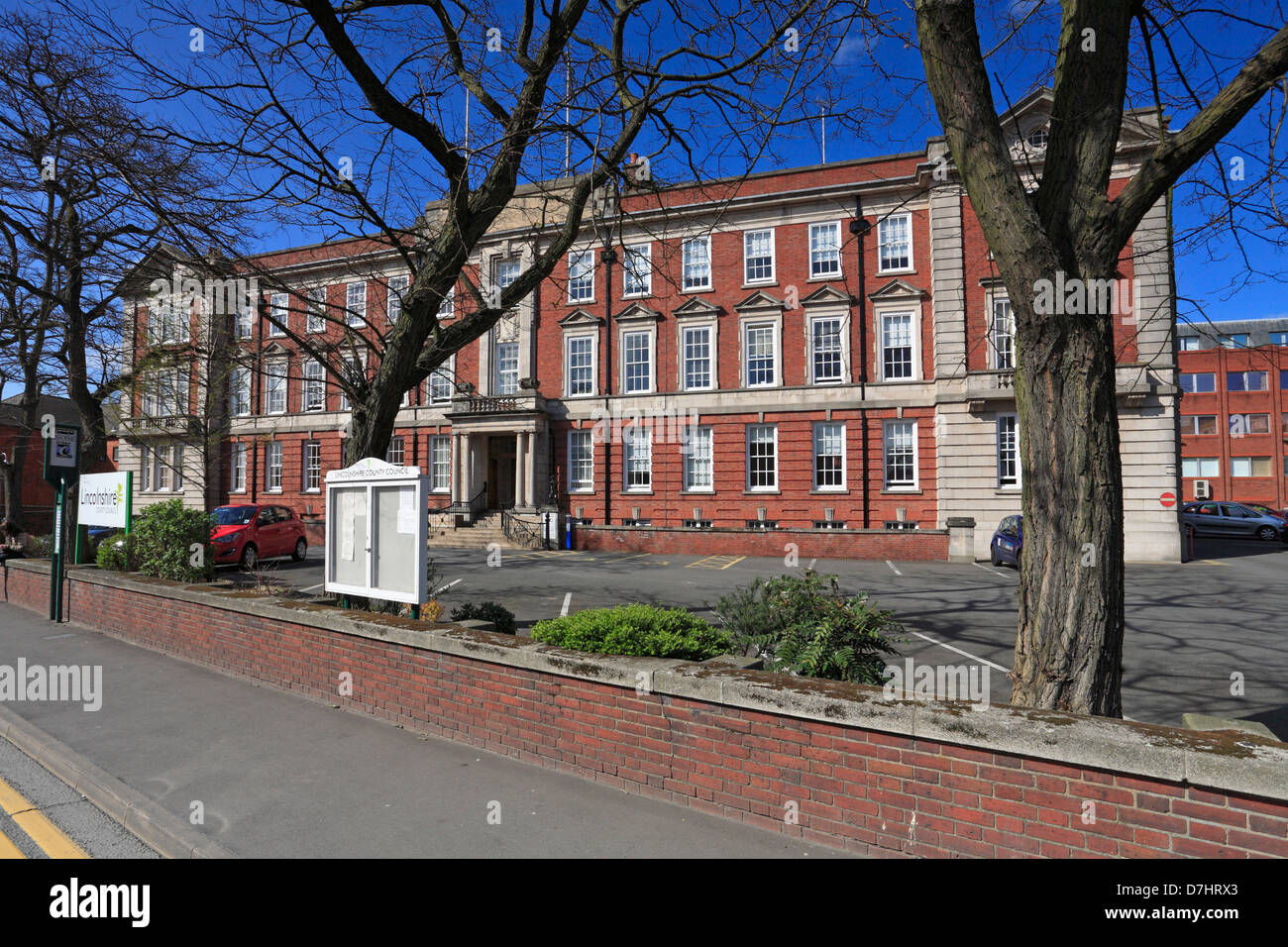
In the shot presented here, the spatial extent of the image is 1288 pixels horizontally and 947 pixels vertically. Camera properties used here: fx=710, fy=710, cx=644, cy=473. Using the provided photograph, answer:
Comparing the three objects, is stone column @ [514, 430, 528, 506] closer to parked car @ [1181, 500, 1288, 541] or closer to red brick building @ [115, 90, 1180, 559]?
red brick building @ [115, 90, 1180, 559]

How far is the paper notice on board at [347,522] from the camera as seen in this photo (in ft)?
25.8

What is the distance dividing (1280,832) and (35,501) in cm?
6606

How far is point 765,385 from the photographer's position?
2852 cm

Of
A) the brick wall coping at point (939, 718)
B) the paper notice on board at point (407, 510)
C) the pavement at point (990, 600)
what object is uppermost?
the paper notice on board at point (407, 510)

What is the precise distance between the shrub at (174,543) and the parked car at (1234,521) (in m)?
36.7

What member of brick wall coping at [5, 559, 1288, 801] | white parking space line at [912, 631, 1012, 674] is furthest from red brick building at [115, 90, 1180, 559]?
brick wall coping at [5, 559, 1288, 801]

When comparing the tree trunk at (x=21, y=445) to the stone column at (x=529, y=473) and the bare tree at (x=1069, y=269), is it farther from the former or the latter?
the bare tree at (x=1069, y=269)

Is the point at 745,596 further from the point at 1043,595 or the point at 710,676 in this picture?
the point at 1043,595

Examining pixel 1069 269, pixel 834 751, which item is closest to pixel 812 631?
pixel 834 751

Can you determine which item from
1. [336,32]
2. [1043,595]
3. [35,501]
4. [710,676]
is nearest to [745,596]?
[710,676]

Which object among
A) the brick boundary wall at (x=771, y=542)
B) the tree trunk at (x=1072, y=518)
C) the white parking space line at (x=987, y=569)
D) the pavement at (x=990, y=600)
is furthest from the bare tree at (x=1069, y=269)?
the brick boundary wall at (x=771, y=542)

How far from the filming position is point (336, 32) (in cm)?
671

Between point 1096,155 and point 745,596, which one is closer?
point 1096,155

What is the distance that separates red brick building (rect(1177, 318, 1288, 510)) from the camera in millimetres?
51656
